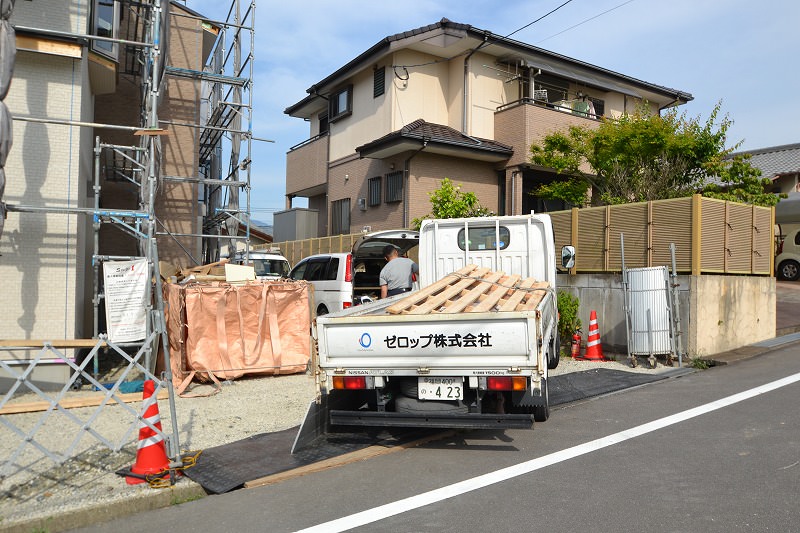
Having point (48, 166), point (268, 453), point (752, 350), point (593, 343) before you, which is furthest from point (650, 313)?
point (48, 166)

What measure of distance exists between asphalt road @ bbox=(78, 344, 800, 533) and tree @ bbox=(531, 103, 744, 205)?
9.25 metres

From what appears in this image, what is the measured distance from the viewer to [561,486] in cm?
461

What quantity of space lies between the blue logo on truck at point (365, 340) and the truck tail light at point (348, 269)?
249 inches

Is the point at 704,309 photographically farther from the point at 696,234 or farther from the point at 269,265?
the point at 269,265

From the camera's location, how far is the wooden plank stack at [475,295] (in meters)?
5.75

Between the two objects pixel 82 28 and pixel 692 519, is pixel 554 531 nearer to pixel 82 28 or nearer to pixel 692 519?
pixel 692 519

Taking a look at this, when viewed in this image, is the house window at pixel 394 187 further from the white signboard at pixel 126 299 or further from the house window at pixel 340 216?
the white signboard at pixel 126 299

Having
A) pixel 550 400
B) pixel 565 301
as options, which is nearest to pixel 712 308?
pixel 565 301

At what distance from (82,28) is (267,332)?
15.8 feet

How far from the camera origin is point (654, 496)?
4371mm

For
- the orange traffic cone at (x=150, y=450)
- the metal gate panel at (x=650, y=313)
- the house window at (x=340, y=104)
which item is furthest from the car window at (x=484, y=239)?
the house window at (x=340, y=104)

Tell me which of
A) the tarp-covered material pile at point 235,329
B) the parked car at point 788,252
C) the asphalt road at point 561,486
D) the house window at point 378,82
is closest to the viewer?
the asphalt road at point 561,486

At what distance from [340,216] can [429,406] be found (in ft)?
52.7

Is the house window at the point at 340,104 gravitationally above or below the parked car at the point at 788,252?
above
